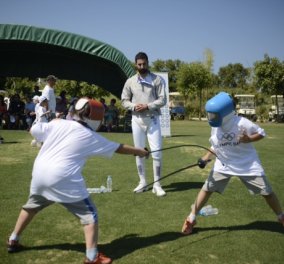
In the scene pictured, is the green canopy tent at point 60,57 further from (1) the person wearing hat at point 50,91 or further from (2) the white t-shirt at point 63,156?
(2) the white t-shirt at point 63,156

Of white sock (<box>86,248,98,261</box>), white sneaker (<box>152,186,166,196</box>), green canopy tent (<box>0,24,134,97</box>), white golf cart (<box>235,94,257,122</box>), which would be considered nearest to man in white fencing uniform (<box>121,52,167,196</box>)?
white sneaker (<box>152,186,166,196</box>)

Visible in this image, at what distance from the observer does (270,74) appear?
107 ft

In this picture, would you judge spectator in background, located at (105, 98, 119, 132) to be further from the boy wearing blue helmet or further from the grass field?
the boy wearing blue helmet

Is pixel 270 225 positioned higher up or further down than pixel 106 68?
further down

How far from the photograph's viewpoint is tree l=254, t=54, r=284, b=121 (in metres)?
32.3

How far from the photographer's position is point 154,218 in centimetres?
497

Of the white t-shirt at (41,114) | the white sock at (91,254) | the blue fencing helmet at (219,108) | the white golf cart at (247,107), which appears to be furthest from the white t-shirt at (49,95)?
the white golf cart at (247,107)

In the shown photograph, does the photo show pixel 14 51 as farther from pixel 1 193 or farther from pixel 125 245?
pixel 125 245

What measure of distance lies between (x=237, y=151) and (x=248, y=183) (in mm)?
384

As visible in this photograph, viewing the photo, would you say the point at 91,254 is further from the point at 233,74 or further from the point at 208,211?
the point at 233,74

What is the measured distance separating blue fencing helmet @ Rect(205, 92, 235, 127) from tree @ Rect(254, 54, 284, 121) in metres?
30.1

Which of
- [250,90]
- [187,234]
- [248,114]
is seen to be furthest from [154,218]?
[250,90]

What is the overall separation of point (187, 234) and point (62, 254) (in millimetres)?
1468

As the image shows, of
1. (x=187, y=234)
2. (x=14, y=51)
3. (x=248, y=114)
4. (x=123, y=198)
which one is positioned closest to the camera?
(x=187, y=234)
